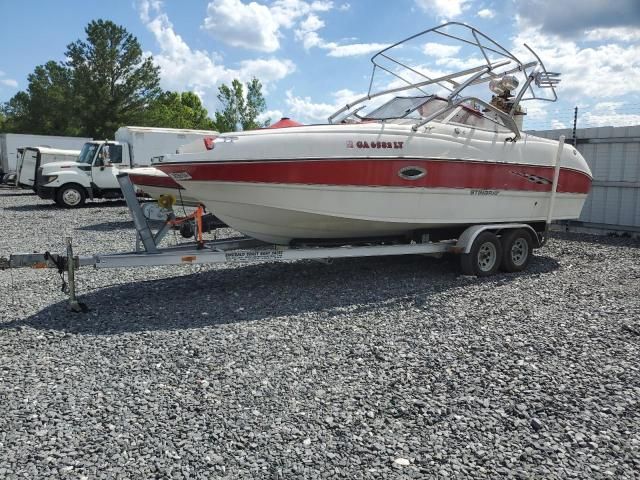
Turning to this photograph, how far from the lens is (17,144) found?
24578 mm

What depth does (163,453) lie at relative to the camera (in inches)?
103

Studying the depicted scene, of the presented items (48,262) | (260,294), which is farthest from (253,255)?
(48,262)

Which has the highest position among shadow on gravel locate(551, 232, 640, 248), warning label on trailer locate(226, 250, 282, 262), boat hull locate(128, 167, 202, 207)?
boat hull locate(128, 167, 202, 207)

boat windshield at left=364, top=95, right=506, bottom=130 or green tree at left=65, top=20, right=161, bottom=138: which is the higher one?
green tree at left=65, top=20, right=161, bottom=138

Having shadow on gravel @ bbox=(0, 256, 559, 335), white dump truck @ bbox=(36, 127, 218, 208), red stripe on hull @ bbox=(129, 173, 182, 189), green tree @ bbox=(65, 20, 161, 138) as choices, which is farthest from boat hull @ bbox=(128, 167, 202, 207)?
green tree @ bbox=(65, 20, 161, 138)

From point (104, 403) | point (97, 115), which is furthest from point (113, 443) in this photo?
point (97, 115)

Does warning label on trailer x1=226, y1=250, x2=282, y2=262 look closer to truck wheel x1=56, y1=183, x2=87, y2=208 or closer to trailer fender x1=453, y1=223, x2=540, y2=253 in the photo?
trailer fender x1=453, y1=223, x2=540, y2=253

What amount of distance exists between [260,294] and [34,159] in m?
15.0

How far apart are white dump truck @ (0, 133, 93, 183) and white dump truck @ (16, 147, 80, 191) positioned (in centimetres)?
674

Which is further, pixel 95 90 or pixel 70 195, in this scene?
pixel 95 90

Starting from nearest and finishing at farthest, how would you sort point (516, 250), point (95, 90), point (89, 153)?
point (516, 250), point (89, 153), point (95, 90)

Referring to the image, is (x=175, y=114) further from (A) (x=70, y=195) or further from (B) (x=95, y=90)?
(A) (x=70, y=195)

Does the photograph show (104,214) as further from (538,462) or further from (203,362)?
(538,462)

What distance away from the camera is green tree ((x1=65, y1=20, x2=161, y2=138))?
1483 inches
